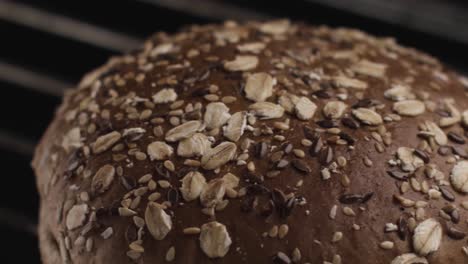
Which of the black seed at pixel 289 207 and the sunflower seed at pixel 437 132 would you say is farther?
the sunflower seed at pixel 437 132

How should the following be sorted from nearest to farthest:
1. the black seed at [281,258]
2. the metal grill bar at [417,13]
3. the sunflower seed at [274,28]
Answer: the black seed at [281,258] < the sunflower seed at [274,28] < the metal grill bar at [417,13]

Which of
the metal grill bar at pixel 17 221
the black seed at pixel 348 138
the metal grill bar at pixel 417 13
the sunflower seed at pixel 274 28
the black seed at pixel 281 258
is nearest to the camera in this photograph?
the black seed at pixel 281 258

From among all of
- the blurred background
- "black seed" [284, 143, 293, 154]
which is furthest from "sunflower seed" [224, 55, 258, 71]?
the blurred background

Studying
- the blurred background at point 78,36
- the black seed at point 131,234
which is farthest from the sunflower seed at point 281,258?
the blurred background at point 78,36

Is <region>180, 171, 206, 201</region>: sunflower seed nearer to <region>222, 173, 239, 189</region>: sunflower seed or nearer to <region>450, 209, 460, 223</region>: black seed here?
<region>222, 173, 239, 189</region>: sunflower seed

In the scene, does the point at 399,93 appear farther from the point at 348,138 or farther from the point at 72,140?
the point at 72,140

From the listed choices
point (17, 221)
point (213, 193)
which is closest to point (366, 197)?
point (213, 193)

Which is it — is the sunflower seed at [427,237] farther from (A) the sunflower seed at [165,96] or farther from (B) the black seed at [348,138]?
(A) the sunflower seed at [165,96]
